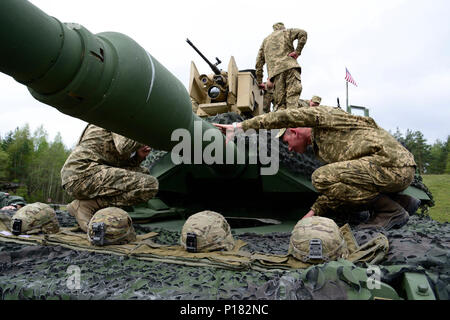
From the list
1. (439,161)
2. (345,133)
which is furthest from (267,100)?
(439,161)

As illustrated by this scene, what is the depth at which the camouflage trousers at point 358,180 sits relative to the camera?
111 inches

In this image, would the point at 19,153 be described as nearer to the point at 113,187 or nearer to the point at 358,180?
the point at 113,187

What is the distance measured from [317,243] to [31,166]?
112 feet

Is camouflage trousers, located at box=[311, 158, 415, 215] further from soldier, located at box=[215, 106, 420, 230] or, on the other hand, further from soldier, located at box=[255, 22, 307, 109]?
soldier, located at box=[255, 22, 307, 109]

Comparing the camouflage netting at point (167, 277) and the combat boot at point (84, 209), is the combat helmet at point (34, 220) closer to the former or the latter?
the combat boot at point (84, 209)

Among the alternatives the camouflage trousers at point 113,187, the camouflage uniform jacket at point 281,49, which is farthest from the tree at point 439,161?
the camouflage trousers at point 113,187

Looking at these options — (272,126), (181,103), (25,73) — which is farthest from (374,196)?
(25,73)

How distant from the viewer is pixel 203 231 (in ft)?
7.43

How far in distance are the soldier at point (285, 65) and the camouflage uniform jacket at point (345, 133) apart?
8.81 feet

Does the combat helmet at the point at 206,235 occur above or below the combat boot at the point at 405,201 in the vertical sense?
below

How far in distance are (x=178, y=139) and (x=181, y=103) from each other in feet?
1.34

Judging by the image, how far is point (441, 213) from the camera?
12.8m

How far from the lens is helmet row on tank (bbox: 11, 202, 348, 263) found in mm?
1896

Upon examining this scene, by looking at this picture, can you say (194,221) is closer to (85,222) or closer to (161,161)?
(85,222)
